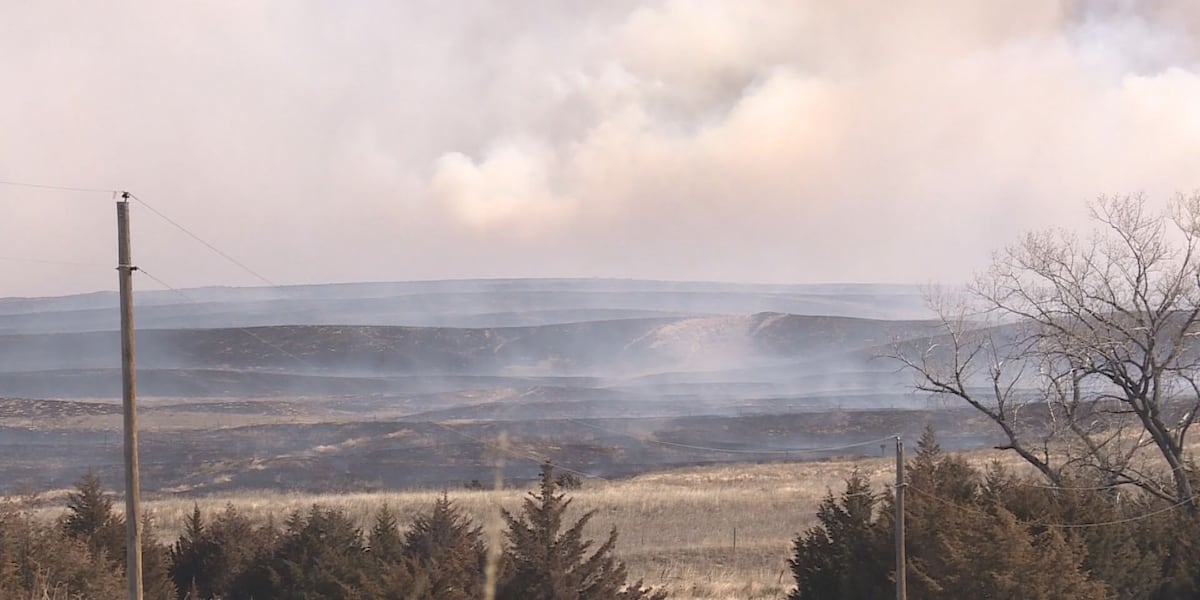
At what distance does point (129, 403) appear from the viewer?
1479 centimetres

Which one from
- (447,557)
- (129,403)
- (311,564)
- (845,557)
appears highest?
(129,403)

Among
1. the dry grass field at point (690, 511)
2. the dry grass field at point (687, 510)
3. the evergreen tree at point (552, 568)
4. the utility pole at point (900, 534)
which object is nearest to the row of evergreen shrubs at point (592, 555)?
the evergreen tree at point (552, 568)

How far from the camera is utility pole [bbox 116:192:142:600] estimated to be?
14.4 metres

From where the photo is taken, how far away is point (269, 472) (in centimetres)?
6341

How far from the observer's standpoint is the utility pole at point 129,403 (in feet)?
47.3

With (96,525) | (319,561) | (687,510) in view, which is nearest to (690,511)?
(687,510)

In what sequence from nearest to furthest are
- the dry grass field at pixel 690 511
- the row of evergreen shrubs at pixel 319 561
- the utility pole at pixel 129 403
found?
the utility pole at pixel 129 403 → the row of evergreen shrubs at pixel 319 561 → the dry grass field at pixel 690 511

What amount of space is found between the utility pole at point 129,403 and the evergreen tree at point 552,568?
20.6ft

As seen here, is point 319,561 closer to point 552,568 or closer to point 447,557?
point 447,557

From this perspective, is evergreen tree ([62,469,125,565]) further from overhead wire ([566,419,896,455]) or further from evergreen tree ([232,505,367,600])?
overhead wire ([566,419,896,455])

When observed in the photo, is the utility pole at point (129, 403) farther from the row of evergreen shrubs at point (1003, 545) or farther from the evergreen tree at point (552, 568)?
the row of evergreen shrubs at point (1003, 545)

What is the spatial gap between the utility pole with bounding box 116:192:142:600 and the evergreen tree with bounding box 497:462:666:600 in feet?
20.6

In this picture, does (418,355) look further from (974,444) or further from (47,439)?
(974,444)

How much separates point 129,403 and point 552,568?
707 cm
